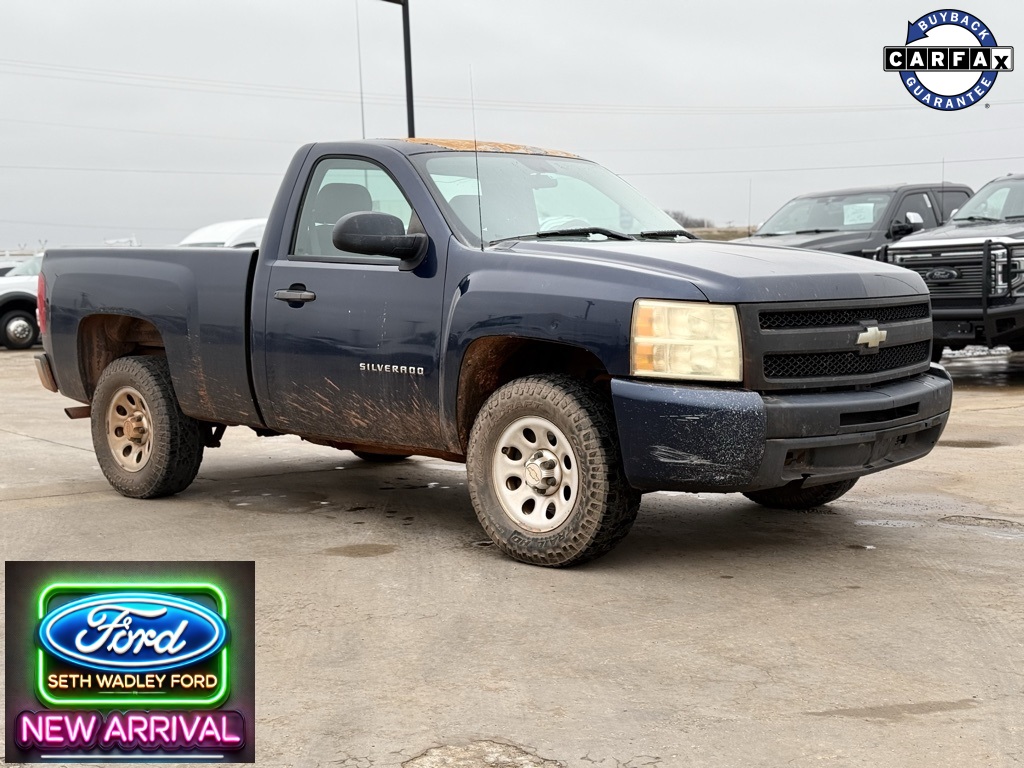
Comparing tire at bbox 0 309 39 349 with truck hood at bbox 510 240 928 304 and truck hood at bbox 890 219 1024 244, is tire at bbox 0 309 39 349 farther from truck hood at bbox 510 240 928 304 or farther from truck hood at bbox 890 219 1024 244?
truck hood at bbox 510 240 928 304

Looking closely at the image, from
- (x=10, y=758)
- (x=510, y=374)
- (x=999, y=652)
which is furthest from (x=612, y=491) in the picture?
(x=10, y=758)

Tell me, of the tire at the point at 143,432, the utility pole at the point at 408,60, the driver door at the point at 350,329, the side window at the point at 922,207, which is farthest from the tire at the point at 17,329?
the driver door at the point at 350,329

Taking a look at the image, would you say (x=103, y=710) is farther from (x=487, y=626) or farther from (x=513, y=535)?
(x=513, y=535)

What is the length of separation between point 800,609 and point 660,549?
3.75 feet

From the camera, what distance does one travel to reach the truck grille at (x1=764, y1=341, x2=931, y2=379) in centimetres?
523

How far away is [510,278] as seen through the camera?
220 inches

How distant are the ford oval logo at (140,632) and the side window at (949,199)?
14.8 metres

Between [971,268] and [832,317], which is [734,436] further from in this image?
[971,268]

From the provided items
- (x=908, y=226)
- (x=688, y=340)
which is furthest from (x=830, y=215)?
(x=688, y=340)

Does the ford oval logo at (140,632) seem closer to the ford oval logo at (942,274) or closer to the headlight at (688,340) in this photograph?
the headlight at (688,340)

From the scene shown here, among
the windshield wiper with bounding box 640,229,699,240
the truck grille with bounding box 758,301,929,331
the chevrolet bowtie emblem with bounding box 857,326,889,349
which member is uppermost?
the windshield wiper with bounding box 640,229,699,240

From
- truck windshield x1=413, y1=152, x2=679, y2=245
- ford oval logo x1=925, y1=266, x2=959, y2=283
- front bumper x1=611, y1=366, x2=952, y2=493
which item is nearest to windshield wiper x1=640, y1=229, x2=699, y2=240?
truck windshield x1=413, y1=152, x2=679, y2=245

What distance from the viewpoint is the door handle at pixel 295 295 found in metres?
6.32

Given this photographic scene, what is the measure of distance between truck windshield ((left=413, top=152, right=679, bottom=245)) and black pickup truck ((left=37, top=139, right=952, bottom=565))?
0.01 meters
